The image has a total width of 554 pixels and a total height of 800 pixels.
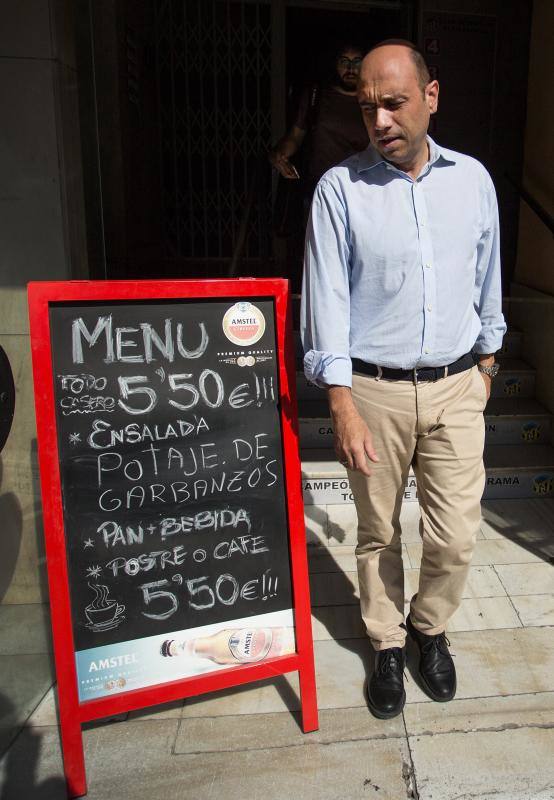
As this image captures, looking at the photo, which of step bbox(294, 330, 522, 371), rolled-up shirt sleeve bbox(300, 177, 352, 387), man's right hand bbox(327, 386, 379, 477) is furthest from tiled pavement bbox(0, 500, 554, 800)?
step bbox(294, 330, 522, 371)

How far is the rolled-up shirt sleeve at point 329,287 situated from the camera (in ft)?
6.32

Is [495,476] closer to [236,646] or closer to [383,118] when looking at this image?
[236,646]

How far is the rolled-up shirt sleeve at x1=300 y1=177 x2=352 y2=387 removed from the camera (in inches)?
75.9

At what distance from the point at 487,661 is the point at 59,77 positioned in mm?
2681

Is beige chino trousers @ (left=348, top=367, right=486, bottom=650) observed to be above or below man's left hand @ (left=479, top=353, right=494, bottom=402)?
below

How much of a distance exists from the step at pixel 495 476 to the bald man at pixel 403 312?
1.35 m

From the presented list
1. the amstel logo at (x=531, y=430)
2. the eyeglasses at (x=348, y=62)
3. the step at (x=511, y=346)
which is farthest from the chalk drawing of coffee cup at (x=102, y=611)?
the eyeglasses at (x=348, y=62)

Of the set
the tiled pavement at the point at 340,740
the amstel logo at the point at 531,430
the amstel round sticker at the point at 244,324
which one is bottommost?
the tiled pavement at the point at 340,740

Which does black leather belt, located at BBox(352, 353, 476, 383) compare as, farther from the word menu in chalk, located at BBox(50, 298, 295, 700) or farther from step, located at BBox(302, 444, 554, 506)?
step, located at BBox(302, 444, 554, 506)

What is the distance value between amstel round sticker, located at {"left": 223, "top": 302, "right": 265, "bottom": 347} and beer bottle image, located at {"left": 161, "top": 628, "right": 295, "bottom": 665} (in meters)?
0.94

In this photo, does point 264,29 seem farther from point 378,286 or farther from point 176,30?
point 378,286

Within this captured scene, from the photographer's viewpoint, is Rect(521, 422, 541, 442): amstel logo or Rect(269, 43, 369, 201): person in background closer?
Rect(269, 43, 369, 201): person in background

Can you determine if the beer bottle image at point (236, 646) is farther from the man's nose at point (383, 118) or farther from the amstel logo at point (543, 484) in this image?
the amstel logo at point (543, 484)

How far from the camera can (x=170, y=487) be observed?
2.01 metres
